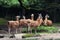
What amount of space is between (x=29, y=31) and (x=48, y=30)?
134 cm

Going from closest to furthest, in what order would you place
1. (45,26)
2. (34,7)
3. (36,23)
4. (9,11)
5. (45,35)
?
1. (45,35)
2. (36,23)
3. (45,26)
4. (34,7)
5. (9,11)

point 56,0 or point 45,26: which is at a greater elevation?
point 56,0

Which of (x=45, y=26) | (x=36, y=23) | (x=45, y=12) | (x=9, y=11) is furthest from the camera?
(x=9, y=11)

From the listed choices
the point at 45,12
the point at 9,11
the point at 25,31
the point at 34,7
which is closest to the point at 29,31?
the point at 25,31

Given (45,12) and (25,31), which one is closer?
(25,31)

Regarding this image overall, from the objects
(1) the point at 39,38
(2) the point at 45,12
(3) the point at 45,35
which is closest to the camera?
(1) the point at 39,38

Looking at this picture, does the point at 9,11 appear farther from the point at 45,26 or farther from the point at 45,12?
the point at 45,26

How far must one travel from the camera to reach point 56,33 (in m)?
18.1

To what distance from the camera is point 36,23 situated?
18.5 meters

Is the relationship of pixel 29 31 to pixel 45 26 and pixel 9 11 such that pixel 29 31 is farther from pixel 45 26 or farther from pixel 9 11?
pixel 9 11

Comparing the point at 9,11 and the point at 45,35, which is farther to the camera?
the point at 9,11

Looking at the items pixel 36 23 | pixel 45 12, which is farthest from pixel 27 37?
pixel 45 12

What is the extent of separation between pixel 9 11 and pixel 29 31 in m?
17.3

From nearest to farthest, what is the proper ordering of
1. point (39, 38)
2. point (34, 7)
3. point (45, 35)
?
point (39, 38)
point (45, 35)
point (34, 7)
